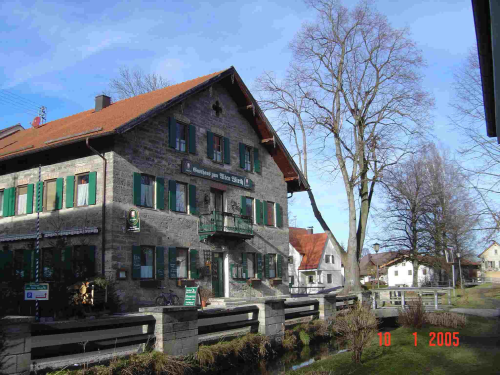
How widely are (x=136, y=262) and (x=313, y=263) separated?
1404 inches

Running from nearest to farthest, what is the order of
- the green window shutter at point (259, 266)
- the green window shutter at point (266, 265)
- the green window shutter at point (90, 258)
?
1. the green window shutter at point (90, 258)
2. the green window shutter at point (259, 266)
3. the green window shutter at point (266, 265)

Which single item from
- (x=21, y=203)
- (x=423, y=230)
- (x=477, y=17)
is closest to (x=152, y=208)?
(x=21, y=203)

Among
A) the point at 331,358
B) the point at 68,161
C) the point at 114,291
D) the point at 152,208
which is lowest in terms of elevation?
the point at 331,358

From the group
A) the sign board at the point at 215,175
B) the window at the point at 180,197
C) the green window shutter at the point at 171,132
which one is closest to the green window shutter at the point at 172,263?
the window at the point at 180,197

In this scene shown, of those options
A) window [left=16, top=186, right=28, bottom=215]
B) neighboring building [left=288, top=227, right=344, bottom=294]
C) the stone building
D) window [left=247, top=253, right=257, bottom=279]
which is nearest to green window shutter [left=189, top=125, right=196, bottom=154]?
the stone building

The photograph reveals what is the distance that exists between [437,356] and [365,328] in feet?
5.52

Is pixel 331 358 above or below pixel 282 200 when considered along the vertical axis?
below

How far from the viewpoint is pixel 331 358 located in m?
12.5

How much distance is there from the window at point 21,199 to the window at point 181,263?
604 cm

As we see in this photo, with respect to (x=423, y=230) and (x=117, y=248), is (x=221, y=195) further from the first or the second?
(x=423, y=230)

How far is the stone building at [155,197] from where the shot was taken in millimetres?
17922

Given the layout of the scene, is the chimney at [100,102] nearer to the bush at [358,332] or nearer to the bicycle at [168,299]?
the bicycle at [168,299]

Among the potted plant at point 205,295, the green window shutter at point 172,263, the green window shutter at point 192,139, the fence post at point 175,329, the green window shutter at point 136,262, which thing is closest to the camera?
the fence post at point 175,329

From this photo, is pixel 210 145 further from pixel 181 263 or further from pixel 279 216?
pixel 279 216
